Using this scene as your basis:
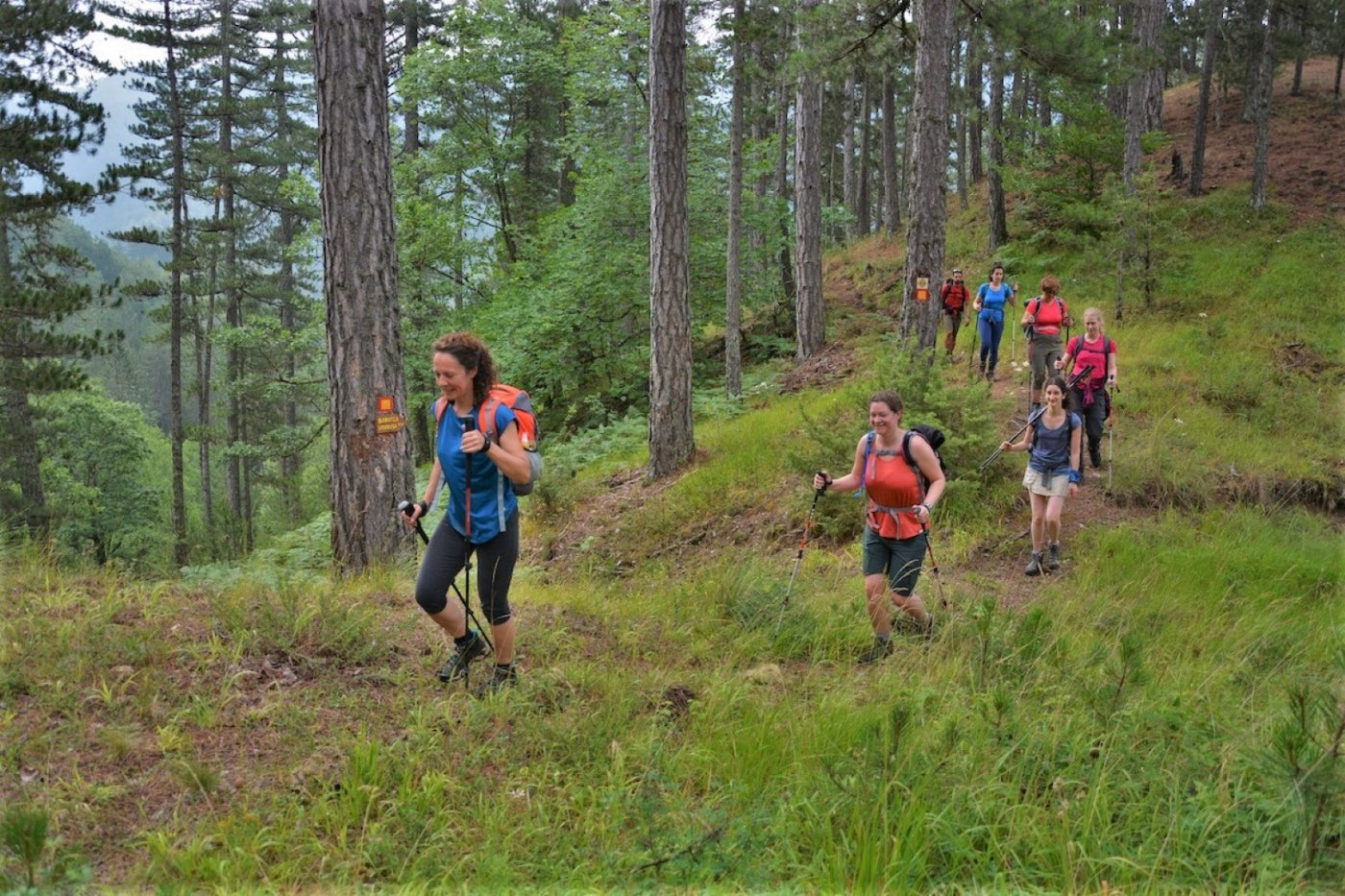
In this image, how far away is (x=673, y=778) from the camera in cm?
378

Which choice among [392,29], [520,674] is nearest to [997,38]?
[520,674]

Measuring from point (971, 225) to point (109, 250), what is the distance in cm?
12162

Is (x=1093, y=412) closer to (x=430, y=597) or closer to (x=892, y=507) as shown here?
(x=892, y=507)

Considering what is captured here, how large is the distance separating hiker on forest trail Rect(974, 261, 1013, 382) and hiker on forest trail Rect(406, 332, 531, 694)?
9.78m

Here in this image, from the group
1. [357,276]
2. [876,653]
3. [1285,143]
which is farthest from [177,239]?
[1285,143]

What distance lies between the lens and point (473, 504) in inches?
179

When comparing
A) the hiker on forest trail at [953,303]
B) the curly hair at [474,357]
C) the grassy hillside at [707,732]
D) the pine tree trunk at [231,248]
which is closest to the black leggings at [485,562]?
the grassy hillside at [707,732]

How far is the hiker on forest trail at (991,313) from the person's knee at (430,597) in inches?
398

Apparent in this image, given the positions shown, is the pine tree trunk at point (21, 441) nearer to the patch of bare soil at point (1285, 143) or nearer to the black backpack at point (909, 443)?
the black backpack at point (909, 443)

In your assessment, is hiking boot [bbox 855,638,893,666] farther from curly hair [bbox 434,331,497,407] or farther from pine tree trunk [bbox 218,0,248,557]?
pine tree trunk [bbox 218,0,248,557]

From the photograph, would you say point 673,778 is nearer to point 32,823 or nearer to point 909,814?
point 909,814

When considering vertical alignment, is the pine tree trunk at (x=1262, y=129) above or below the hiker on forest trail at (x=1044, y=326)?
above

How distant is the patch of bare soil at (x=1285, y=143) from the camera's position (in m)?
21.5

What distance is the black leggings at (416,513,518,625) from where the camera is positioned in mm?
4520
